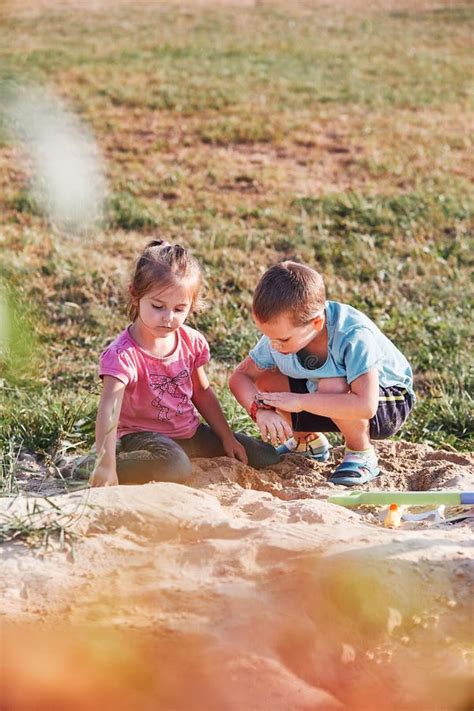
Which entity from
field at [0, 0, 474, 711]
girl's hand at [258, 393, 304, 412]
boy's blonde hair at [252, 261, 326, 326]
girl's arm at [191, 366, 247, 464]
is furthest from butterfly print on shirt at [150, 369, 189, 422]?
boy's blonde hair at [252, 261, 326, 326]

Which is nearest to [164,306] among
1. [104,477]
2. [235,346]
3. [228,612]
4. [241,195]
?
[104,477]

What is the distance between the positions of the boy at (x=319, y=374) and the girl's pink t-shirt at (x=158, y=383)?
0.23 meters

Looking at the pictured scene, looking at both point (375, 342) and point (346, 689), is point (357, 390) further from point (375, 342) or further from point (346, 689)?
point (346, 689)

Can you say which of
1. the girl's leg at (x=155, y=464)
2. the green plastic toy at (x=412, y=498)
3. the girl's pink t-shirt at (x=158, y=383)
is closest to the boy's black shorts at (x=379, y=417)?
the girl's pink t-shirt at (x=158, y=383)

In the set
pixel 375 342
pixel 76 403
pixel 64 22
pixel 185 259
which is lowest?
pixel 76 403

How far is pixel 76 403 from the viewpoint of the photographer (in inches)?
187

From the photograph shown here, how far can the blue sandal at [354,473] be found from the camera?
4055 mm

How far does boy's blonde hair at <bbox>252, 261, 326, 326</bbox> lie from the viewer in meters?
3.86

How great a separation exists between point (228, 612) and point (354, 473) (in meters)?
1.45

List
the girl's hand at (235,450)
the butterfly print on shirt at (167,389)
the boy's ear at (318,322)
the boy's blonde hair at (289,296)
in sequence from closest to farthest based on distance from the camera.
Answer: the boy's blonde hair at (289,296), the boy's ear at (318,322), the butterfly print on shirt at (167,389), the girl's hand at (235,450)

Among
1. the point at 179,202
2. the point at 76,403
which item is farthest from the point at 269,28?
the point at 76,403

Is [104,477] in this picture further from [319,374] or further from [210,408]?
[319,374]

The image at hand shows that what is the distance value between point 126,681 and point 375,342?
1.93 m

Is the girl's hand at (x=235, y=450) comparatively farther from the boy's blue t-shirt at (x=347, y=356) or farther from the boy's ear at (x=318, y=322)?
the boy's ear at (x=318, y=322)
